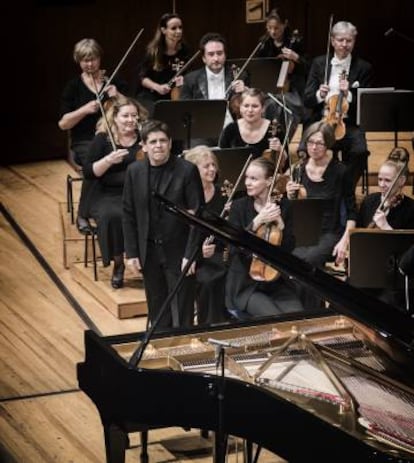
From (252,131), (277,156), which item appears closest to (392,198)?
(277,156)

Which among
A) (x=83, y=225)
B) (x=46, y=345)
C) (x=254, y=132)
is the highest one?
(x=254, y=132)

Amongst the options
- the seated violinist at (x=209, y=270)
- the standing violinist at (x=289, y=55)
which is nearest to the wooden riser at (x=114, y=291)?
the seated violinist at (x=209, y=270)

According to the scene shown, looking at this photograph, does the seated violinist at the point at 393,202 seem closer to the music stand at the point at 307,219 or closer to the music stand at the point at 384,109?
the music stand at the point at 307,219

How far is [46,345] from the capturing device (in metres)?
6.07

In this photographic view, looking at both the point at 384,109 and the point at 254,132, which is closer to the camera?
the point at 254,132

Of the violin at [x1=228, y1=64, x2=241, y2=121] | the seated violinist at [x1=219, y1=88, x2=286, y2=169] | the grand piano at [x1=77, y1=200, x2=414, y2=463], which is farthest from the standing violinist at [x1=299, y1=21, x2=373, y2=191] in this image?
the grand piano at [x1=77, y1=200, x2=414, y2=463]

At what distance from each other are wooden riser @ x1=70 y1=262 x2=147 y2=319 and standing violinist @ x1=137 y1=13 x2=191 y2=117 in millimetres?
1675

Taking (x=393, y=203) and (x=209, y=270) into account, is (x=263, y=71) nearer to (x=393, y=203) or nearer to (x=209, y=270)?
(x=393, y=203)

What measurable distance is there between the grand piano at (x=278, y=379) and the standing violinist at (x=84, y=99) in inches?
132

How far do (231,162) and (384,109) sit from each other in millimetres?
1509

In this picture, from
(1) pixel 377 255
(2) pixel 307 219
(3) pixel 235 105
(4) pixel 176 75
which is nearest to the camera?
(1) pixel 377 255

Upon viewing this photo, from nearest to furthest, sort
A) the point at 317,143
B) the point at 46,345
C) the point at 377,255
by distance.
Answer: the point at 377,255, the point at 46,345, the point at 317,143

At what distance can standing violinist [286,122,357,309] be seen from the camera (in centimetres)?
629

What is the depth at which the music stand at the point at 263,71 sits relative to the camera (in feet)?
27.6
